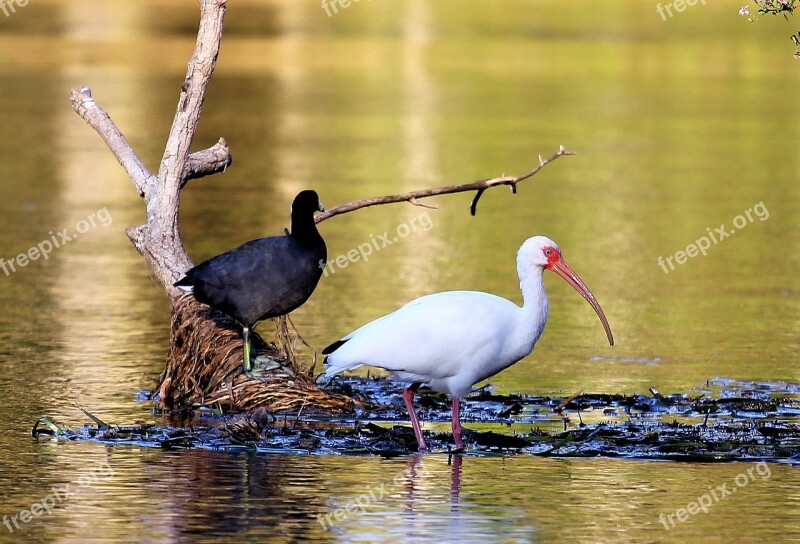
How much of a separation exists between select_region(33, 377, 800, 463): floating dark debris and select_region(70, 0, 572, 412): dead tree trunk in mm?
259

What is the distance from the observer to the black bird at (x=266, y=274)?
13.5m

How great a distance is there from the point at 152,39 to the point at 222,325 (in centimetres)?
4935

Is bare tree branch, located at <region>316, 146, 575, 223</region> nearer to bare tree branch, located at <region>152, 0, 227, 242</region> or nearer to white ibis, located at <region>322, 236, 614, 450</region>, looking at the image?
white ibis, located at <region>322, 236, 614, 450</region>

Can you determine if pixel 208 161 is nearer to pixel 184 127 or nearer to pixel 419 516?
pixel 184 127

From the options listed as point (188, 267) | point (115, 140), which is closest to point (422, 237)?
point (115, 140)

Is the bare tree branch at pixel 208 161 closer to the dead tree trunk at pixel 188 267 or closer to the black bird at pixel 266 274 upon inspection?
the dead tree trunk at pixel 188 267

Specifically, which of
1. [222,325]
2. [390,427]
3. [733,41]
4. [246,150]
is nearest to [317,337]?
[222,325]

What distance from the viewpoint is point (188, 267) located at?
48.6 ft

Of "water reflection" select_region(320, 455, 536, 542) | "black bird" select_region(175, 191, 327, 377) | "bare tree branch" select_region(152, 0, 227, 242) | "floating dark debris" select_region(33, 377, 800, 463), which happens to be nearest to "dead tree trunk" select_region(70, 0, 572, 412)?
"bare tree branch" select_region(152, 0, 227, 242)

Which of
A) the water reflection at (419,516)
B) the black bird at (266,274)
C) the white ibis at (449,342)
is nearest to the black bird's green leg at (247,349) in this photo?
the black bird at (266,274)

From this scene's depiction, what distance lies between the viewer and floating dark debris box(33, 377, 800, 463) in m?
12.0

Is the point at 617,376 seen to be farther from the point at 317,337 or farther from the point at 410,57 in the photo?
the point at 410,57

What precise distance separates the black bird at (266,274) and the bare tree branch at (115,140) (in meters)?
2.01

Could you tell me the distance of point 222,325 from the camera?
14.4 meters
